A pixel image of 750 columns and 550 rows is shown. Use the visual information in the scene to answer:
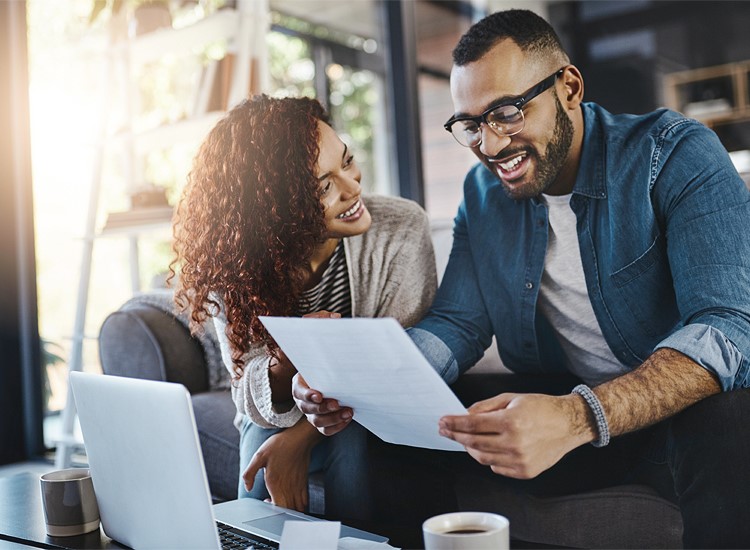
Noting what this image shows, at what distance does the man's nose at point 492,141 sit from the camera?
1.47 metres

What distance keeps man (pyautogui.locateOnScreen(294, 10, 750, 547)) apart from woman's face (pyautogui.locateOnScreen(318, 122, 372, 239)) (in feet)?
0.68

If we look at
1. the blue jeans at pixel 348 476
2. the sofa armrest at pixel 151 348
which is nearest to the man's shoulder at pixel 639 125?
the blue jeans at pixel 348 476

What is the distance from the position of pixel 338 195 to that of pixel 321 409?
0.55m

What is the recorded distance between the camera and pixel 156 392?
914 mm

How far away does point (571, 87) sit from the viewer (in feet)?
4.98

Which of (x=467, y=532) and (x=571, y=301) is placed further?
(x=571, y=301)

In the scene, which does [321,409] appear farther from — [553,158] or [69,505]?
[553,158]

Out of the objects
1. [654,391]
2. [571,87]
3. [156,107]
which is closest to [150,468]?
[654,391]

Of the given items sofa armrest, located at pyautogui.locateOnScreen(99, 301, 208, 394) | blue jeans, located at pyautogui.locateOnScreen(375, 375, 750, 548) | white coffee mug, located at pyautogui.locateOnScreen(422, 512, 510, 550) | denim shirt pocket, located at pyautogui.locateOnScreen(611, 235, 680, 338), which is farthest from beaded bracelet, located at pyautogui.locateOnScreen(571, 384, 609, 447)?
sofa armrest, located at pyautogui.locateOnScreen(99, 301, 208, 394)

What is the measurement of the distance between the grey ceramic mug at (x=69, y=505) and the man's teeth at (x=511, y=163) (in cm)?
85

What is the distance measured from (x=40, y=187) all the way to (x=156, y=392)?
2.83 meters

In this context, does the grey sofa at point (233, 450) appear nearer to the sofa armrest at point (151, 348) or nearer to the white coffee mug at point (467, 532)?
the sofa armrest at point (151, 348)

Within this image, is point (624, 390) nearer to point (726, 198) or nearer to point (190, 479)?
point (726, 198)

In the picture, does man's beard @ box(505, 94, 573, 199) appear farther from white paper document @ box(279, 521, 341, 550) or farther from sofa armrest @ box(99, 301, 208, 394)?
sofa armrest @ box(99, 301, 208, 394)
